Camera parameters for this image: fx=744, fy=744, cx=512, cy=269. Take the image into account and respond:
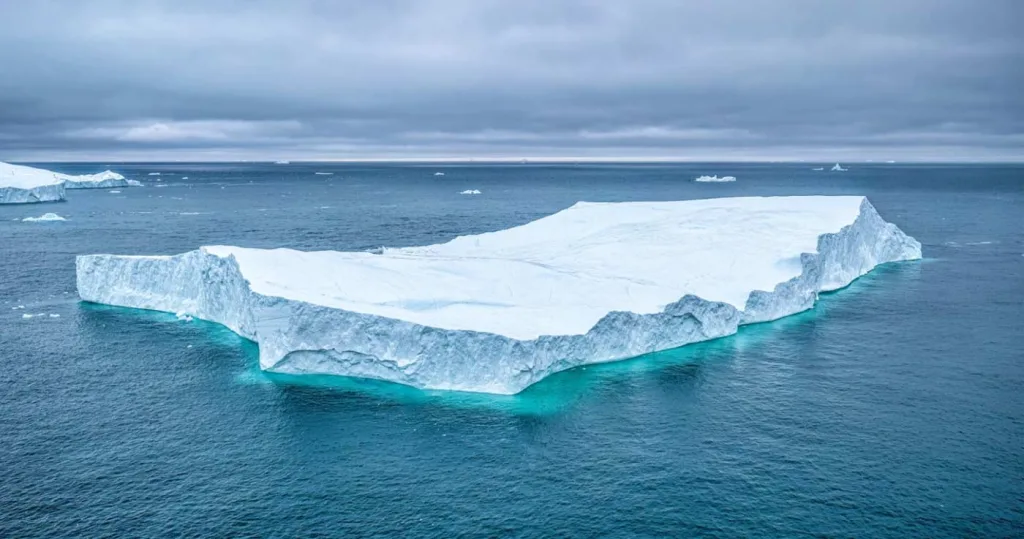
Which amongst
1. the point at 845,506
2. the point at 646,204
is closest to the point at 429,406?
the point at 845,506

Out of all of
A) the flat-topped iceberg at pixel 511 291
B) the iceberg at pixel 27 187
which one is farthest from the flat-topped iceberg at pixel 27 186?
the flat-topped iceberg at pixel 511 291

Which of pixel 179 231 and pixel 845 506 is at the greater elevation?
pixel 179 231

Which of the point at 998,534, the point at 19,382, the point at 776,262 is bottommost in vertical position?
the point at 998,534

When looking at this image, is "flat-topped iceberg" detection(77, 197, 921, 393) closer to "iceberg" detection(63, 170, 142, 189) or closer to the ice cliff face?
the ice cliff face

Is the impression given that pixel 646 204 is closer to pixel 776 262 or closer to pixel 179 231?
pixel 776 262

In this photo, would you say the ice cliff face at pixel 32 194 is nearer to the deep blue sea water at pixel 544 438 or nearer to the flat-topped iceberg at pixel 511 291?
the deep blue sea water at pixel 544 438

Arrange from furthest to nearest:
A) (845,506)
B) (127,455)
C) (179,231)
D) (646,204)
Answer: (179,231)
(646,204)
(127,455)
(845,506)

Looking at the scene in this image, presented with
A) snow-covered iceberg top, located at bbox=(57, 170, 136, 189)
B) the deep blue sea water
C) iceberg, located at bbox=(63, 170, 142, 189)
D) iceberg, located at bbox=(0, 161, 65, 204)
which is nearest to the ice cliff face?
iceberg, located at bbox=(0, 161, 65, 204)

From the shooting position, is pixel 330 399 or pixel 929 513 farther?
pixel 330 399
